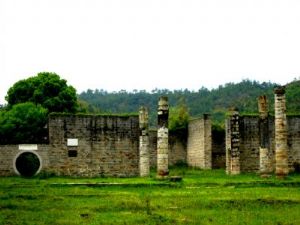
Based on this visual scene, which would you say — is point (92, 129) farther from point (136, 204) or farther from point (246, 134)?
point (136, 204)

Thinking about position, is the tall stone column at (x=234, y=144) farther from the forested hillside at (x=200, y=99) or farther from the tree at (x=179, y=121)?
the forested hillside at (x=200, y=99)

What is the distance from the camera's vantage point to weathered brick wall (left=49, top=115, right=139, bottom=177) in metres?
33.9

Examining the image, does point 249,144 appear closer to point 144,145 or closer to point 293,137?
point 293,137

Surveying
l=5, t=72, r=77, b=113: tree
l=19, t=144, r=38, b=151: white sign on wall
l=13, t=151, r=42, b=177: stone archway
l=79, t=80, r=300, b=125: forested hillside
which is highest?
l=79, t=80, r=300, b=125: forested hillside

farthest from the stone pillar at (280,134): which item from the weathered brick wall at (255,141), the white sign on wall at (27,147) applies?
the white sign on wall at (27,147)

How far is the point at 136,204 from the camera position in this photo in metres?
17.4

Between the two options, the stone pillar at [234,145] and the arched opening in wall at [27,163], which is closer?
the stone pillar at [234,145]

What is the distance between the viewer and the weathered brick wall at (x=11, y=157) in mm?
33625

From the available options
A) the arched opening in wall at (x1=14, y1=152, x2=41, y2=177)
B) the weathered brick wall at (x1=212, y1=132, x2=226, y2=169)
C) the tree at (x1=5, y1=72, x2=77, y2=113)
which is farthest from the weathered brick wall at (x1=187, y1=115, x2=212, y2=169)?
the tree at (x1=5, y1=72, x2=77, y2=113)

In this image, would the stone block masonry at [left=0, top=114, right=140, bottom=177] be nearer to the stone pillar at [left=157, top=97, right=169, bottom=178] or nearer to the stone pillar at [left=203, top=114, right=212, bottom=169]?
the stone pillar at [left=157, top=97, right=169, bottom=178]

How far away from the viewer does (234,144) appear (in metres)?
33.2

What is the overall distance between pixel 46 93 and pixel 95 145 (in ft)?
46.3

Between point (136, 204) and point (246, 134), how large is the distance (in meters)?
19.9

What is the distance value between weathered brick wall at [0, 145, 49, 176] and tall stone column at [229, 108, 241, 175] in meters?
9.50
